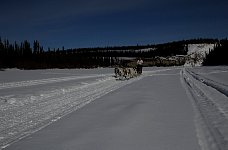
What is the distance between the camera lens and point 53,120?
8414 mm

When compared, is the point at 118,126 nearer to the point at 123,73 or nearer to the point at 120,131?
the point at 120,131

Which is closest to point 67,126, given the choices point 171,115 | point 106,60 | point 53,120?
point 53,120

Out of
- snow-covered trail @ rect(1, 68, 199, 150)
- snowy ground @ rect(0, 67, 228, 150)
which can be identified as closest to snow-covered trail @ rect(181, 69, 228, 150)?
snowy ground @ rect(0, 67, 228, 150)

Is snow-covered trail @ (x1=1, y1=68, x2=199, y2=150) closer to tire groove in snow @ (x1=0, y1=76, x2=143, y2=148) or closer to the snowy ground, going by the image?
the snowy ground

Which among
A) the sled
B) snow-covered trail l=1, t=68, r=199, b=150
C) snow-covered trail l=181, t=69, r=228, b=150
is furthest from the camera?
the sled

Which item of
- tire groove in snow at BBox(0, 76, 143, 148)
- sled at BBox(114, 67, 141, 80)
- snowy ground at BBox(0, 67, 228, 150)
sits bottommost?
tire groove in snow at BBox(0, 76, 143, 148)

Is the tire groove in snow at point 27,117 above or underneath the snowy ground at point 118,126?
underneath

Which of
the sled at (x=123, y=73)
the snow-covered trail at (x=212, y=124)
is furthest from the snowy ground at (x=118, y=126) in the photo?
the sled at (x=123, y=73)

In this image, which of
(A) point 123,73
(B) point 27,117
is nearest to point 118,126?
(B) point 27,117

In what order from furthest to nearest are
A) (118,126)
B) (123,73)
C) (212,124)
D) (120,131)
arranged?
1. (123,73)
2. (118,126)
3. (212,124)
4. (120,131)

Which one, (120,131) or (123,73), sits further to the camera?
(123,73)

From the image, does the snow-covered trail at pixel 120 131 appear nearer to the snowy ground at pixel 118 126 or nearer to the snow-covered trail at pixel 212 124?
the snowy ground at pixel 118 126

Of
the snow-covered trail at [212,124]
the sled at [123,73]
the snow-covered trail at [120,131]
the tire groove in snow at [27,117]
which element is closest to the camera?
the snow-covered trail at [212,124]

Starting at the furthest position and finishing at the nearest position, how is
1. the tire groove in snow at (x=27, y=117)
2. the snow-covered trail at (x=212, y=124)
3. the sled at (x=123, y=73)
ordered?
the sled at (x=123, y=73)
the tire groove in snow at (x=27, y=117)
the snow-covered trail at (x=212, y=124)
